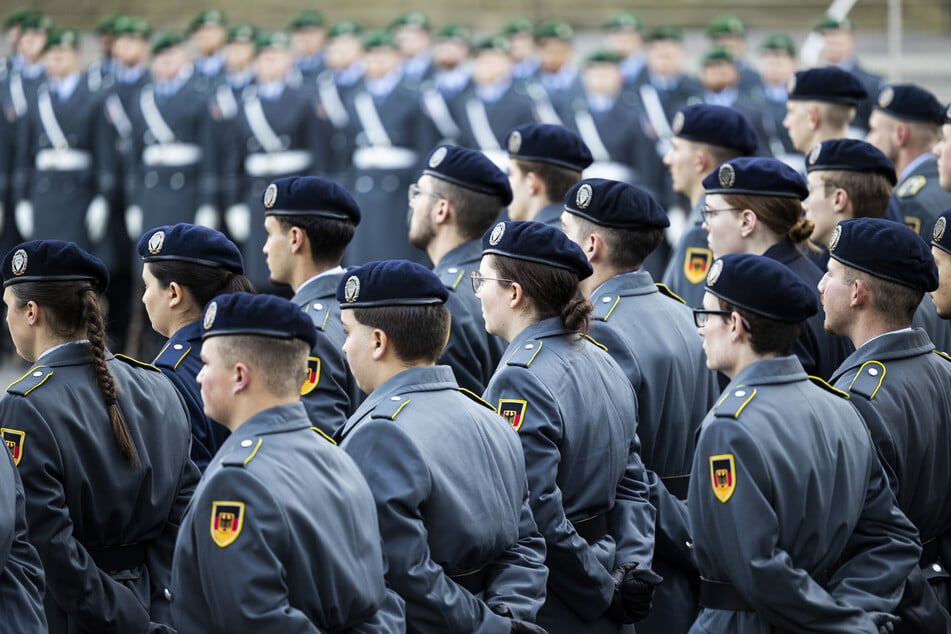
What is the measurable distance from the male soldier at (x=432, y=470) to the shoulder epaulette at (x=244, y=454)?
38 cm

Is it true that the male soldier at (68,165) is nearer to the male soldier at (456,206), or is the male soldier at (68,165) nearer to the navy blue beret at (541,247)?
the male soldier at (456,206)

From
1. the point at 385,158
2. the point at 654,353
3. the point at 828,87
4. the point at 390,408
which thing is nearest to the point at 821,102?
the point at 828,87

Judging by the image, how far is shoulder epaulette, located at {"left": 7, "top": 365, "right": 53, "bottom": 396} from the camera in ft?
12.4

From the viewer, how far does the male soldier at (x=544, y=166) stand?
19.8 feet

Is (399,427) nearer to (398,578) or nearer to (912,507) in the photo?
(398,578)

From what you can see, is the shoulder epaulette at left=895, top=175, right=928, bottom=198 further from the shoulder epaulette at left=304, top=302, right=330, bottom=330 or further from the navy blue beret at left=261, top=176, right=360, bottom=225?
the shoulder epaulette at left=304, top=302, right=330, bottom=330

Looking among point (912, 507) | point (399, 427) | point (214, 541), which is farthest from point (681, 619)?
point (214, 541)

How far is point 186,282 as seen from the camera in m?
4.57

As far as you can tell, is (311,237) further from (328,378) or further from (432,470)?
(432,470)

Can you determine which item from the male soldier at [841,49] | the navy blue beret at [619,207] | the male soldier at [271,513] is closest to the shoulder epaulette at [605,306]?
the navy blue beret at [619,207]

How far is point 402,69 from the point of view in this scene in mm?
12062

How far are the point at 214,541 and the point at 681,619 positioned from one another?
2.00m

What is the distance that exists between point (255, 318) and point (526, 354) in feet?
3.24

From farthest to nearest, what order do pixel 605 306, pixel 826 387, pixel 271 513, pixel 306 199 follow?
pixel 306 199 → pixel 605 306 → pixel 826 387 → pixel 271 513
